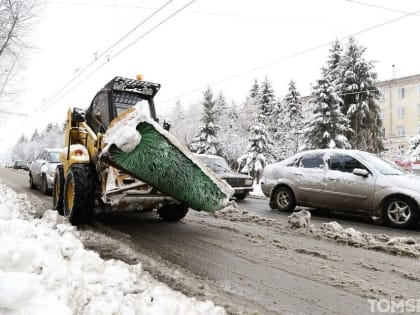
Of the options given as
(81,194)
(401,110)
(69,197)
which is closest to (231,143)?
(401,110)

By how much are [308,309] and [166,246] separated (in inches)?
101

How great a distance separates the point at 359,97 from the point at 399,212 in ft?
92.9

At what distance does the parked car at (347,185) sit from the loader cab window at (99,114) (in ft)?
16.2

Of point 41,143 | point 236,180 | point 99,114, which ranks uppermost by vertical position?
point 41,143

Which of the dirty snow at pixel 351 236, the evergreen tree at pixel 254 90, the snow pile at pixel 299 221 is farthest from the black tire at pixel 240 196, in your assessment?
the evergreen tree at pixel 254 90

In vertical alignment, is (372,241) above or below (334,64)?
below

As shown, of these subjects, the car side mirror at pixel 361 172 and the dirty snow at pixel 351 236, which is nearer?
the dirty snow at pixel 351 236

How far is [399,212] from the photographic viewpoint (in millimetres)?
7496

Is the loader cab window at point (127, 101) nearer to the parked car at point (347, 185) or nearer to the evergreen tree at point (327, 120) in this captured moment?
the parked car at point (347, 185)

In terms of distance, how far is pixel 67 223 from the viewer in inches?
248

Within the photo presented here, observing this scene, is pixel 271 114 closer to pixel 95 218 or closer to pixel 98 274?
pixel 95 218

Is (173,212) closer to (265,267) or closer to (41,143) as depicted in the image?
(265,267)

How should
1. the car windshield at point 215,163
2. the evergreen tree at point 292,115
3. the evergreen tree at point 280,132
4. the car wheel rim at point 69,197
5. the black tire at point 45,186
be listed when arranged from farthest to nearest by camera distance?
the evergreen tree at point 280,132
the evergreen tree at point 292,115
the car windshield at point 215,163
the black tire at point 45,186
the car wheel rim at point 69,197

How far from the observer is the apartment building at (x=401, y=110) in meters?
51.4
